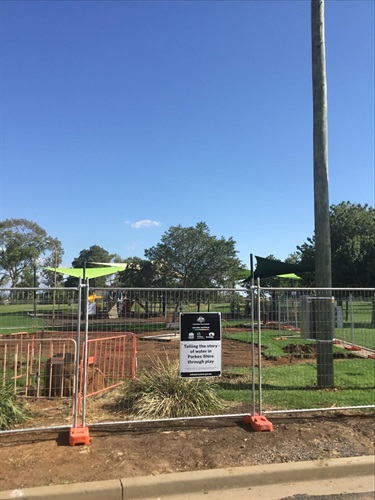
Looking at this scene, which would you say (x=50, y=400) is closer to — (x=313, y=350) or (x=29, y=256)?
(x=313, y=350)

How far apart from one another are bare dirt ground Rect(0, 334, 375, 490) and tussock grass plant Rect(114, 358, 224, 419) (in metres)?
0.23

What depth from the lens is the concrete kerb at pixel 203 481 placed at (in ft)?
13.6

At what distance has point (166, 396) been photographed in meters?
6.39

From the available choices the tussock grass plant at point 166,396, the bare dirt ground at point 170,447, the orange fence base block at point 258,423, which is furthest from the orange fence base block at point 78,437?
the orange fence base block at point 258,423

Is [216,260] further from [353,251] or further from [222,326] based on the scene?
[222,326]

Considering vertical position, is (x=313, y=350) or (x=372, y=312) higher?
(x=372, y=312)

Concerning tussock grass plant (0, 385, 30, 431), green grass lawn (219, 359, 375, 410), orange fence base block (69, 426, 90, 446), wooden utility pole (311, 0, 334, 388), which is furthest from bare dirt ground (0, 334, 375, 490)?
wooden utility pole (311, 0, 334, 388)

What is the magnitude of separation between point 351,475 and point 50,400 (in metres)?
4.77

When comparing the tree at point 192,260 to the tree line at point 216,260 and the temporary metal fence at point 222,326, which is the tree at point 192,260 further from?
the temporary metal fence at point 222,326

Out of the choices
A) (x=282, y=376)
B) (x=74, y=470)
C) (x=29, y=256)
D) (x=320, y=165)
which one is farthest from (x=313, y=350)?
(x=29, y=256)

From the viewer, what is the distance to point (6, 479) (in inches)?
170

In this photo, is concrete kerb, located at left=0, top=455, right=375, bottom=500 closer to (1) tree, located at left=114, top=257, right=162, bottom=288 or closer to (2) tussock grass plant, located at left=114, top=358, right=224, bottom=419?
(2) tussock grass plant, located at left=114, top=358, right=224, bottom=419

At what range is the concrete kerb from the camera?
4145 mm

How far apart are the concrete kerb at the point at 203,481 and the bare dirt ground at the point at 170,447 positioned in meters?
0.13
